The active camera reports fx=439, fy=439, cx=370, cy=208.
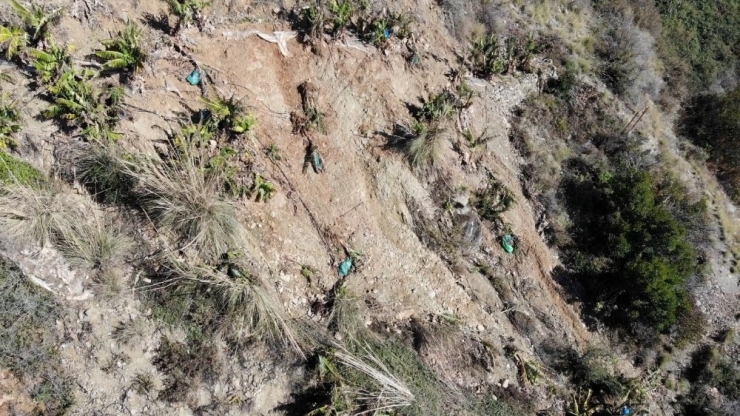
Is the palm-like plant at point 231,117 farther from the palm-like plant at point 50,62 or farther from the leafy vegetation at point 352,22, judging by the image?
the leafy vegetation at point 352,22

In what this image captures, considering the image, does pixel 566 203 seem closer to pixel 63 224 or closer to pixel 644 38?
pixel 644 38

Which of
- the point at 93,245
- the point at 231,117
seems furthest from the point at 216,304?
the point at 231,117

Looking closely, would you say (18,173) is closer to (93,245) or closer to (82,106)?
(82,106)

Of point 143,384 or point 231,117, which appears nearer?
point 143,384

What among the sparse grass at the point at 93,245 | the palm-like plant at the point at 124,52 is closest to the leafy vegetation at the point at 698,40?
the palm-like plant at the point at 124,52

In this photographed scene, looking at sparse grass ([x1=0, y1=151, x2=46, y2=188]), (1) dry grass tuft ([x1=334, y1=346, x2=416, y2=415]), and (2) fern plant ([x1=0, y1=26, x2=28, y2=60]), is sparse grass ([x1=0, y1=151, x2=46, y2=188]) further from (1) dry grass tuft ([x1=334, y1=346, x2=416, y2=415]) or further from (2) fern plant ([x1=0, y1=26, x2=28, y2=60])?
(1) dry grass tuft ([x1=334, y1=346, x2=416, y2=415])

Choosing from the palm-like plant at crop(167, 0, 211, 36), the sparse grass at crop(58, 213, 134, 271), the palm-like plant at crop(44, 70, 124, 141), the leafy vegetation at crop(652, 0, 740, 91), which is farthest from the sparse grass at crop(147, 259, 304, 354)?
the leafy vegetation at crop(652, 0, 740, 91)

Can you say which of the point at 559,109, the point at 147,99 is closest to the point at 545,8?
the point at 559,109
